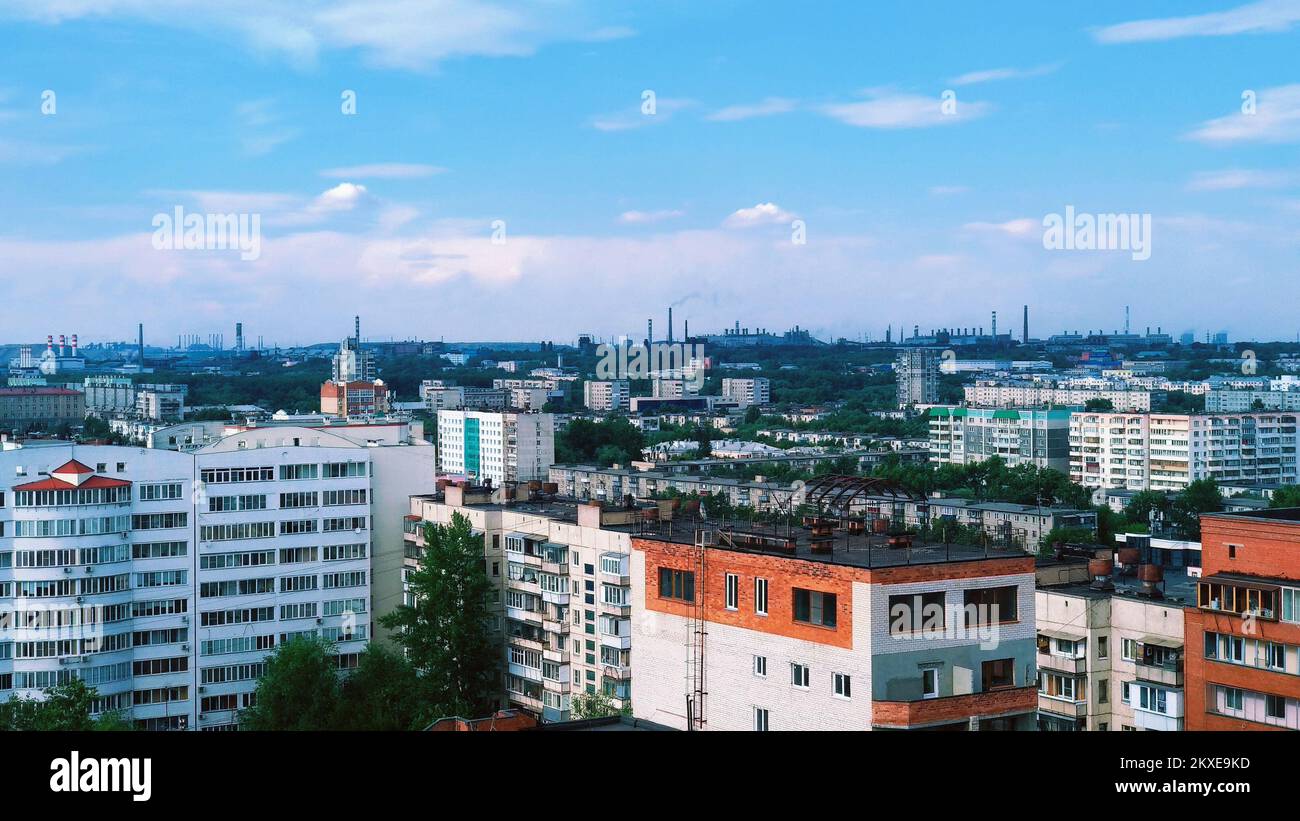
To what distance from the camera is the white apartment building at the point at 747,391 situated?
278ft

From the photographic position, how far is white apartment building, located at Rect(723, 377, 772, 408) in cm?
8469

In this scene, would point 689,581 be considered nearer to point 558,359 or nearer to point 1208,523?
point 1208,523

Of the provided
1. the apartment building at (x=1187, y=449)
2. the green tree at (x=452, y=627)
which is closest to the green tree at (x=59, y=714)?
the green tree at (x=452, y=627)

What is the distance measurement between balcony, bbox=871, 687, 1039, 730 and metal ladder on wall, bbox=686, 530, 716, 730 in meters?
1.18

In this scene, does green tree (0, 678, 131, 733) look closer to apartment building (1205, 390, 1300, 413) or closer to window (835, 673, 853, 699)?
window (835, 673, 853, 699)

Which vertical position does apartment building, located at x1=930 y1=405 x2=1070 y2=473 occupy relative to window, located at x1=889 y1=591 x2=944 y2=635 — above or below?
below

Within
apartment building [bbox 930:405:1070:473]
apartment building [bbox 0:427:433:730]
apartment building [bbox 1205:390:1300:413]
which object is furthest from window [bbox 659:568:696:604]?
apartment building [bbox 1205:390:1300:413]

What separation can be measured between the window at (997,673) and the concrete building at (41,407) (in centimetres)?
5501

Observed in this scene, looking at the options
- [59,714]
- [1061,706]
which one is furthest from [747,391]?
[59,714]

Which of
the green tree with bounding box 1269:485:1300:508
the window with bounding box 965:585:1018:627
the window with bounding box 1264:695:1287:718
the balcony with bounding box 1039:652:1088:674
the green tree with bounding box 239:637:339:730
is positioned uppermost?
the window with bounding box 965:585:1018:627

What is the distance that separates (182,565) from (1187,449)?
3368cm

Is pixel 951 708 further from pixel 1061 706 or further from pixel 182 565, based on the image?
pixel 182 565

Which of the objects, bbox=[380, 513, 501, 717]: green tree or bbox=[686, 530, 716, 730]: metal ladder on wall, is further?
bbox=[380, 513, 501, 717]: green tree
